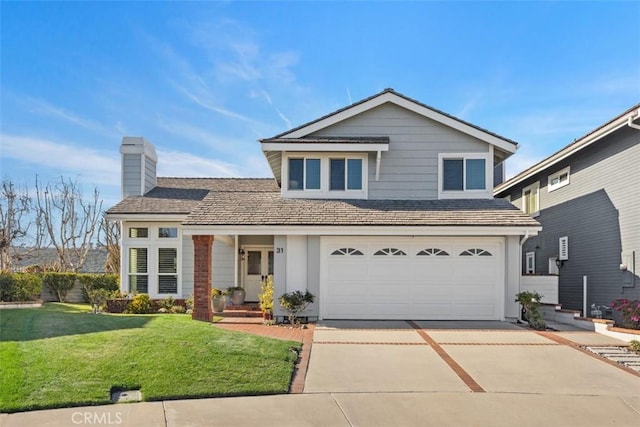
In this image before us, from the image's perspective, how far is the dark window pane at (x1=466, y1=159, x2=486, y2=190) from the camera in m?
16.1

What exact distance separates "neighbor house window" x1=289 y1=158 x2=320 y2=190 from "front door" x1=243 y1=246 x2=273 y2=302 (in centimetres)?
374

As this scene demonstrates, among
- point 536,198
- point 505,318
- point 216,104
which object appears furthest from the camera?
point 536,198

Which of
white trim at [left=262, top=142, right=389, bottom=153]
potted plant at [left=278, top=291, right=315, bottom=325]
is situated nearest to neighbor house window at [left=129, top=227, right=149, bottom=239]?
white trim at [left=262, top=142, right=389, bottom=153]

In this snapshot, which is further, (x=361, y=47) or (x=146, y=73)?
(x=146, y=73)

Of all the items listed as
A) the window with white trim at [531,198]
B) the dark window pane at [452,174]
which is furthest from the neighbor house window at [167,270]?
the window with white trim at [531,198]

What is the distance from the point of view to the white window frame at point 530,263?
21125 millimetres

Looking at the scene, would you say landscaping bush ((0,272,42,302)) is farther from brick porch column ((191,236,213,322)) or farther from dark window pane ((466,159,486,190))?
dark window pane ((466,159,486,190))

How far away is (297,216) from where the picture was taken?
47.9ft

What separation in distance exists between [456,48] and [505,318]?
7.78 meters

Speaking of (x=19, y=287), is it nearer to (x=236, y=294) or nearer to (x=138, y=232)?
(x=138, y=232)

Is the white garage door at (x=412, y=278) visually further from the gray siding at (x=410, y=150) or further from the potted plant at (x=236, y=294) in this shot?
the potted plant at (x=236, y=294)

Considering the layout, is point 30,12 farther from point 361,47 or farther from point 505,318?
point 505,318

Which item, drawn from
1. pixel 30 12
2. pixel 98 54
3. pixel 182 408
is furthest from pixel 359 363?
pixel 98 54

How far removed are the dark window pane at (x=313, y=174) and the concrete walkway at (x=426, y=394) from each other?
5939 millimetres
